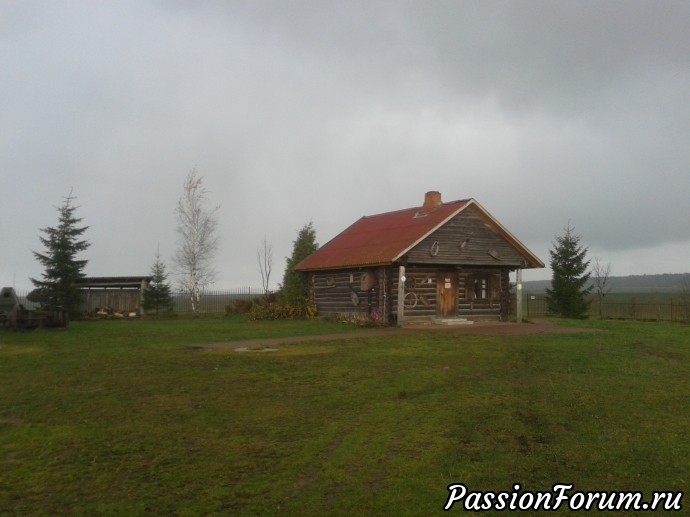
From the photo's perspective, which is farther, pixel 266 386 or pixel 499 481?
pixel 266 386

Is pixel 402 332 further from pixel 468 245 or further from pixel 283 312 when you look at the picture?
pixel 283 312

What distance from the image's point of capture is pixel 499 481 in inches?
253

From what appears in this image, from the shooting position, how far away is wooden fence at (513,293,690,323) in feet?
119

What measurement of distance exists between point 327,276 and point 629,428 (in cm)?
2363

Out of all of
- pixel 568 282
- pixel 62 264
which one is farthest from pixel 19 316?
pixel 568 282

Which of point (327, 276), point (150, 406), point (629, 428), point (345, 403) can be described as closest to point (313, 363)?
point (345, 403)

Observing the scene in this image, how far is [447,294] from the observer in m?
27.8

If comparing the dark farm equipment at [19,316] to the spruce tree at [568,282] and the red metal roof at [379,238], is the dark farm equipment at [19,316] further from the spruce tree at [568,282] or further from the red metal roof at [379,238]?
the spruce tree at [568,282]

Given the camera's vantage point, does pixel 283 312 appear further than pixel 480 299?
Yes

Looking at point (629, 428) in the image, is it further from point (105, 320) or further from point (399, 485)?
point (105, 320)
